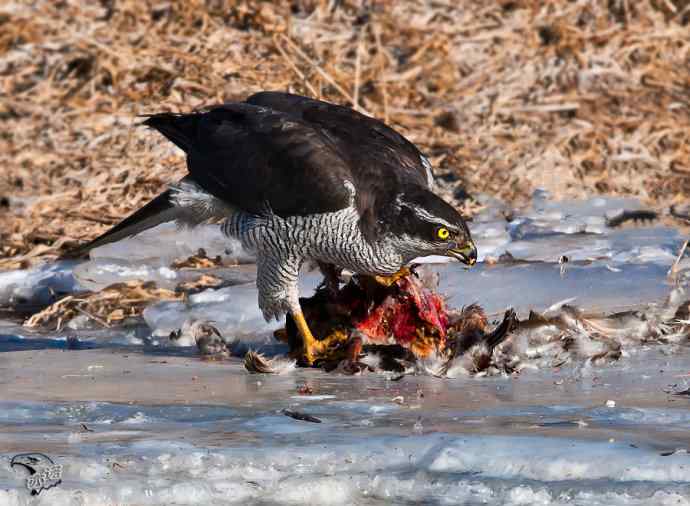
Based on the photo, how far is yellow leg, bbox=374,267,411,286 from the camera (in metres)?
6.33

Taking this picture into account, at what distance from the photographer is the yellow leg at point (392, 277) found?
633cm

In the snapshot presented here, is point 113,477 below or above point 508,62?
below

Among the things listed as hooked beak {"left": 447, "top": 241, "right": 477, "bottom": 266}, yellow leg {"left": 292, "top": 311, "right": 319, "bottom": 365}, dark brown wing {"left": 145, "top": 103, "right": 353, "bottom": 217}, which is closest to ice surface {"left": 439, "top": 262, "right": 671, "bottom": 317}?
hooked beak {"left": 447, "top": 241, "right": 477, "bottom": 266}

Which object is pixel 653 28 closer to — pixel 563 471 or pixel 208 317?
pixel 208 317

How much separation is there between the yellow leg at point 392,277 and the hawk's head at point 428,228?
183 millimetres

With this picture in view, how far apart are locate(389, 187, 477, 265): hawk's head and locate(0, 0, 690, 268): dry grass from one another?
3.60 meters

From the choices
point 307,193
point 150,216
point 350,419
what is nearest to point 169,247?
point 150,216

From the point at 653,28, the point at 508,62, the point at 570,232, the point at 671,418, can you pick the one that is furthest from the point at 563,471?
the point at 653,28

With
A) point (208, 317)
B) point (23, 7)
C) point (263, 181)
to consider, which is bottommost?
point (208, 317)

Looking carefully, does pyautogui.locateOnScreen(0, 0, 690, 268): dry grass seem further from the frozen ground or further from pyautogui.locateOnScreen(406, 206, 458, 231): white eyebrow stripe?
pyautogui.locateOnScreen(406, 206, 458, 231): white eyebrow stripe

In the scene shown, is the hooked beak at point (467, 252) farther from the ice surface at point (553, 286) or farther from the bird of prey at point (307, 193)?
the ice surface at point (553, 286)

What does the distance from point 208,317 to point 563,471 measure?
3.21m

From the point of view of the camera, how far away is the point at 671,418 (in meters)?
4.53

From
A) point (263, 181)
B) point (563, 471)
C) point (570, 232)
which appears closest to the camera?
point (563, 471)
